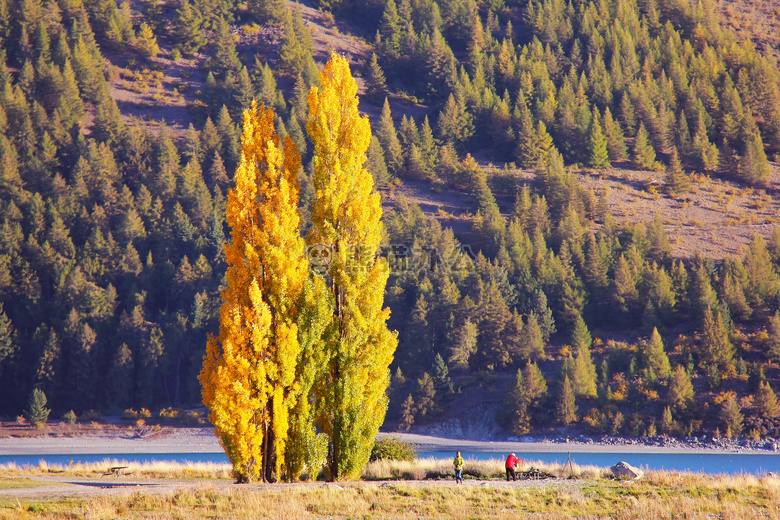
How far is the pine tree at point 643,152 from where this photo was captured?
103062 mm

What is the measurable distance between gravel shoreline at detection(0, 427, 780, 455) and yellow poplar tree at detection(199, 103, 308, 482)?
117 ft

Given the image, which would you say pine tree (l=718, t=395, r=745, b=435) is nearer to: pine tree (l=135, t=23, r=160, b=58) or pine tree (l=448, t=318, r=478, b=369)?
pine tree (l=448, t=318, r=478, b=369)

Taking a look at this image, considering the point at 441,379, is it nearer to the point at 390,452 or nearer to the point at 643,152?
the point at 390,452

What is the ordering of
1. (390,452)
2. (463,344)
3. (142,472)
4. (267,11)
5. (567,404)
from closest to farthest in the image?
1. (390,452)
2. (142,472)
3. (567,404)
4. (463,344)
5. (267,11)

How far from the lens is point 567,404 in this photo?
61.5m

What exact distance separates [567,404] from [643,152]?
2211 inches

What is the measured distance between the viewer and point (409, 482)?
22094 millimetres

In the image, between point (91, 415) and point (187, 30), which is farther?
point (187, 30)

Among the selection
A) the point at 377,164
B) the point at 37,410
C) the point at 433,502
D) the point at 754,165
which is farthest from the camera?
the point at 754,165

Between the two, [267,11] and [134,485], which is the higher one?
[134,485]

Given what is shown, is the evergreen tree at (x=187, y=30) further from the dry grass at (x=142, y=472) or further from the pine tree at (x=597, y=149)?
the dry grass at (x=142, y=472)

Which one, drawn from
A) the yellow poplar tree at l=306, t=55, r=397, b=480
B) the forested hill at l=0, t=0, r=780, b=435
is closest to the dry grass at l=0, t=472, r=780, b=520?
the yellow poplar tree at l=306, t=55, r=397, b=480

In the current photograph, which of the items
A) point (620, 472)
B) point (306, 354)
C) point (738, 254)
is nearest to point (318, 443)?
point (306, 354)
